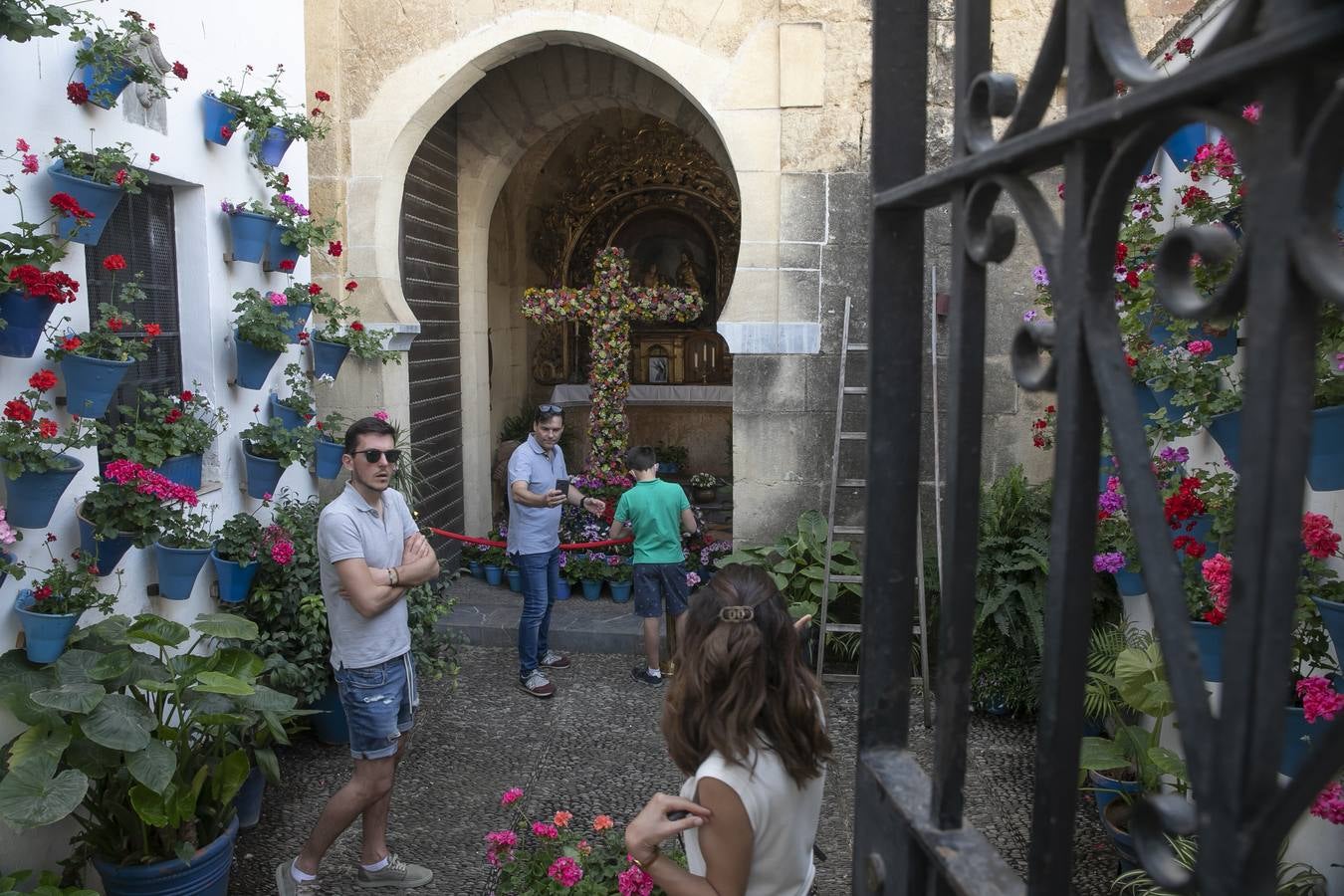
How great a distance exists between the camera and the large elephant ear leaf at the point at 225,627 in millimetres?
3893

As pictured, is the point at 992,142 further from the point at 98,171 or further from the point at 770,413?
the point at 770,413

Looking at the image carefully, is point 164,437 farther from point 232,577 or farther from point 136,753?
point 136,753

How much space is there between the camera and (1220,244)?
0.72 meters

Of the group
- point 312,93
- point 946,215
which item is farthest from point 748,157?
point 312,93

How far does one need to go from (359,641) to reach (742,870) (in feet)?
7.40

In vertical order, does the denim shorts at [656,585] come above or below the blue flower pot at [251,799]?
above

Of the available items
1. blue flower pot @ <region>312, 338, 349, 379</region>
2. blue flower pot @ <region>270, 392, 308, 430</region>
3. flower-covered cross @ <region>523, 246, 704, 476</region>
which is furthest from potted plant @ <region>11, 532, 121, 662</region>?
flower-covered cross @ <region>523, 246, 704, 476</region>

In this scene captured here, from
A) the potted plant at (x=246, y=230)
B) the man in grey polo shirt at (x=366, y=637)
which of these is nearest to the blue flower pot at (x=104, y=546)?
the man in grey polo shirt at (x=366, y=637)

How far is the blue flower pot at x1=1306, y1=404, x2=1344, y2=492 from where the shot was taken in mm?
2312

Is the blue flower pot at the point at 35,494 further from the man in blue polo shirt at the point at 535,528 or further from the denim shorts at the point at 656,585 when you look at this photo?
the denim shorts at the point at 656,585

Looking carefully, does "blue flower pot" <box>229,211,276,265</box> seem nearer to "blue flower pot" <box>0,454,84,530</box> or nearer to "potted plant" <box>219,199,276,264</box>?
"potted plant" <box>219,199,276,264</box>

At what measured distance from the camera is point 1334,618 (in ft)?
7.75

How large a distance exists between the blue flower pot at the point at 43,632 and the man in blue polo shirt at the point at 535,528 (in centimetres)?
258

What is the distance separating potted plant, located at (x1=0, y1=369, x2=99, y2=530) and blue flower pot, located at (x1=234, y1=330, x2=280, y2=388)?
140 cm
